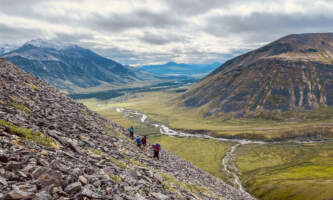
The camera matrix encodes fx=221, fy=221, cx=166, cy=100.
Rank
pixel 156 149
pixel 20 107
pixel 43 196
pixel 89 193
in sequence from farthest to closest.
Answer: pixel 156 149
pixel 20 107
pixel 89 193
pixel 43 196

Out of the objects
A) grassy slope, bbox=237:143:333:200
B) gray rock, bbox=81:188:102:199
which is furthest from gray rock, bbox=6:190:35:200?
grassy slope, bbox=237:143:333:200

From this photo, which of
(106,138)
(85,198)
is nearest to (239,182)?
(106,138)

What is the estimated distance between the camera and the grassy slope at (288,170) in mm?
83500

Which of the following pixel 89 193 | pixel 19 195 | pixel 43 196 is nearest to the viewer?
pixel 19 195

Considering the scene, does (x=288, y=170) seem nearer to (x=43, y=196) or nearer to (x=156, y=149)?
(x=156, y=149)

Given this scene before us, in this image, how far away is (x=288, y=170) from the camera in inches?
5344

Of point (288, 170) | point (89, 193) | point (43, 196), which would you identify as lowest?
point (288, 170)

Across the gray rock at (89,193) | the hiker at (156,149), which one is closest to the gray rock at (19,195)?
the gray rock at (89,193)

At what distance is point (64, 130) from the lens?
102 ft

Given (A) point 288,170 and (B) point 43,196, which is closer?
(B) point 43,196

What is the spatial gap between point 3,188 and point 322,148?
221606 millimetres

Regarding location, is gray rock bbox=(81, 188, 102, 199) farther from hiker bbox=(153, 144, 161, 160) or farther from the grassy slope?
the grassy slope

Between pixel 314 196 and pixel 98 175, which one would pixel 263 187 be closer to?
pixel 314 196

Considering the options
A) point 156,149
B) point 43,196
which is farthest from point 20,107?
point 156,149
